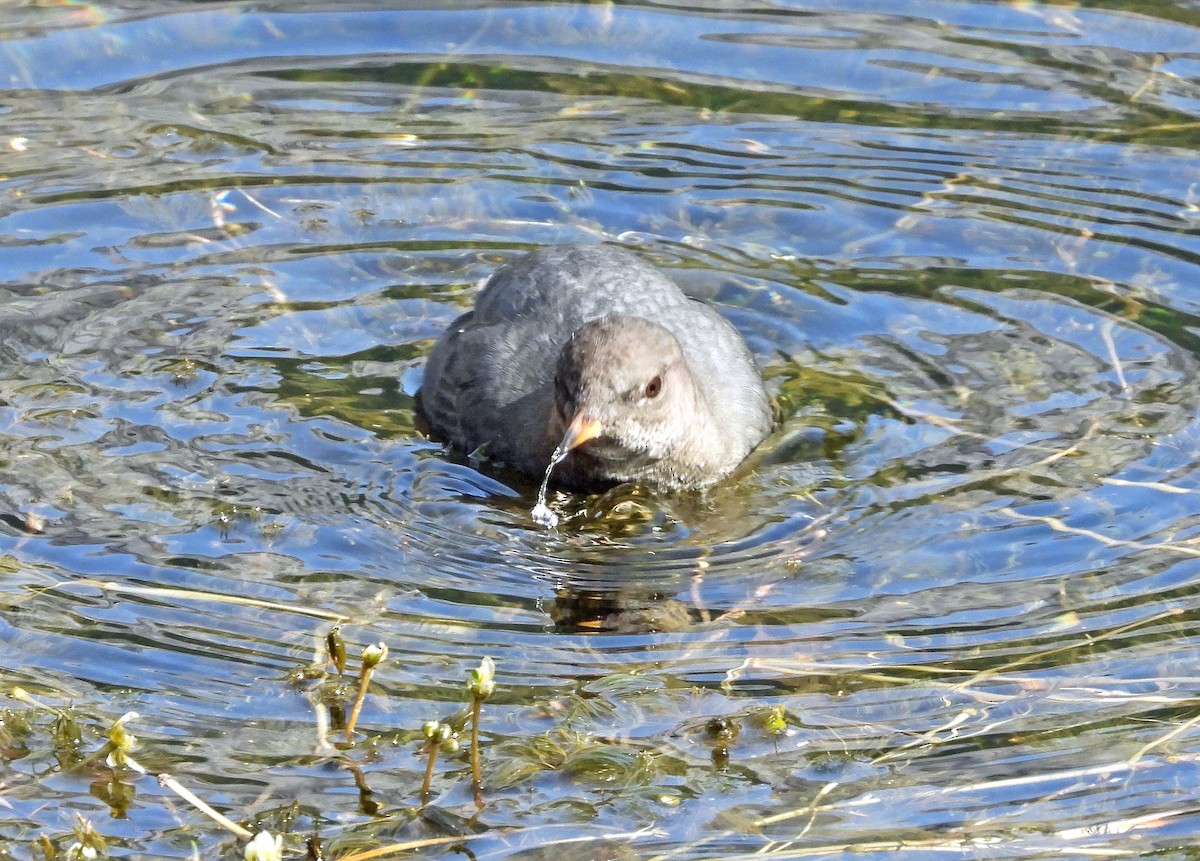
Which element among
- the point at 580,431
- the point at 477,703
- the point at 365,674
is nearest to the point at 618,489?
the point at 580,431

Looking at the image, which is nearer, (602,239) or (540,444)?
(540,444)

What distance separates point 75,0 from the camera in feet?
38.7

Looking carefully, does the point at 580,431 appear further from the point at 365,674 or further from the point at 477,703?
the point at 477,703

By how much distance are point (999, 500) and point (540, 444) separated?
1959 millimetres

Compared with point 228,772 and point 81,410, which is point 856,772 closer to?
point 228,772

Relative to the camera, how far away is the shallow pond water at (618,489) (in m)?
5.59

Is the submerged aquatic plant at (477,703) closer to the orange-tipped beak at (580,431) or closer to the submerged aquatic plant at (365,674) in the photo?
the submerged aquatic plant at (365,674)

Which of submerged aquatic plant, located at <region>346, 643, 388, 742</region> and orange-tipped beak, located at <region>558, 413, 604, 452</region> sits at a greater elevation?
orange-tipped beak, located at <region>558, 413, 604, 452</region>

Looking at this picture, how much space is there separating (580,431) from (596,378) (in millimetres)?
230

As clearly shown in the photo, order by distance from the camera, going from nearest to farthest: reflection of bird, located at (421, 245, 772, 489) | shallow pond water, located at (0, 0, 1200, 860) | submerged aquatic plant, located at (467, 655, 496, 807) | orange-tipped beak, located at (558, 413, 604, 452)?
submerged aquatic plant, located at (467, 655, 496, 807) → shallow pond water, located at (0, 0, 1200, 860) → orange-tipped beak, located at (558, 413, 604, 452) → reflection of bird, located at (421, 245, 772, 489)

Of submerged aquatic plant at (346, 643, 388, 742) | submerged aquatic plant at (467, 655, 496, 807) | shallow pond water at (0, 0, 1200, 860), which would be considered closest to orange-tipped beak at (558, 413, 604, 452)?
shallow pond water at (0, 0, 1200, 860)

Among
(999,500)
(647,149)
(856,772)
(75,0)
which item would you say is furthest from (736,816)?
(75,0)

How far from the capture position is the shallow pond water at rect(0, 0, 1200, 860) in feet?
18.3

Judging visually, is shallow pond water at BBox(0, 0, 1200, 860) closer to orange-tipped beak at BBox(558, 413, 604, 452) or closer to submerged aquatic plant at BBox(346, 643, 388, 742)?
submerged aquatic plant at BBox(346, 643, 388, 742)
